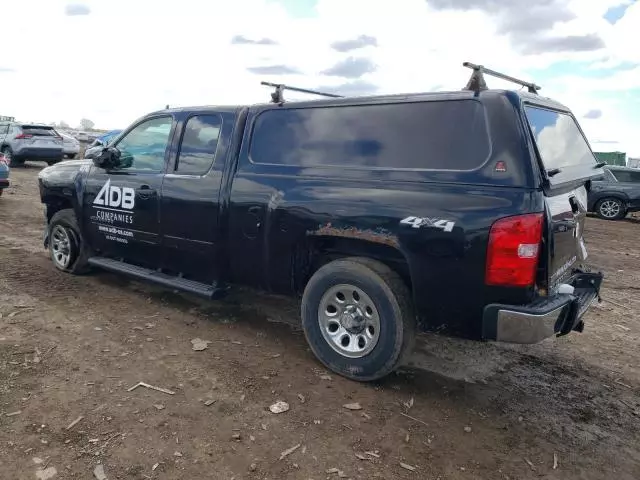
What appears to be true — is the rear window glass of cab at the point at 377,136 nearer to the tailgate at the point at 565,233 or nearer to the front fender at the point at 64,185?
the tailgate at the point at 565,233

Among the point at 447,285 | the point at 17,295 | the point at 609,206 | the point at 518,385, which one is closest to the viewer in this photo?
the point at 447,285

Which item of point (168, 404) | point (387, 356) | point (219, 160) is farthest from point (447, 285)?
point (219, 160)

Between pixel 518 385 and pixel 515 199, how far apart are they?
5.20ft

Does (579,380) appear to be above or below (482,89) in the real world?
below

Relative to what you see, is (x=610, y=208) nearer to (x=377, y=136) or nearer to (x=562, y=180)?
(x=562, y=180)

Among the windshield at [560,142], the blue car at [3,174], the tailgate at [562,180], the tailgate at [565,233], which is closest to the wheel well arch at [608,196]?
the windshield at [560,142]

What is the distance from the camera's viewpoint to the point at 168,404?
131 inches

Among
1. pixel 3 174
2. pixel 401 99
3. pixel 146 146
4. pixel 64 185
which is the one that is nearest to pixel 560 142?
pixel 401 99

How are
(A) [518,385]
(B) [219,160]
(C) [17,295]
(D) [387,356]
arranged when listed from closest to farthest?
1. (D) [387,356]
2. (A) [518,385]
3. (B) [219,160]
4. (C) [17,295]

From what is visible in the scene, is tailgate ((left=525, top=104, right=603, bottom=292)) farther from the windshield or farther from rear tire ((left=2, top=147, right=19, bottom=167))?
rear tire ((left=2, top=147, right=19, bottom=167))

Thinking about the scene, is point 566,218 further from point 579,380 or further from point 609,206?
point 609,206

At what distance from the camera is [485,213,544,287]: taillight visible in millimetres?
3012

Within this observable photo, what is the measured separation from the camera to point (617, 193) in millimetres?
14562

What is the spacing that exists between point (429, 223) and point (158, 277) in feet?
9.18
